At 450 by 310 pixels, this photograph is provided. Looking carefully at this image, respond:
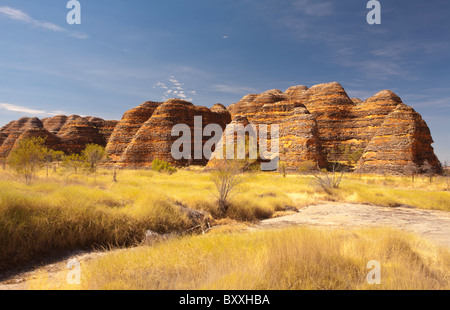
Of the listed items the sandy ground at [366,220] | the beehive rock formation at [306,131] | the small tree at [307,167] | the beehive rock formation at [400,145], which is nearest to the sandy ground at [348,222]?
the sandy ground at [366,220]

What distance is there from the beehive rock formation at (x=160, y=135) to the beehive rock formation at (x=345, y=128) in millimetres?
12962

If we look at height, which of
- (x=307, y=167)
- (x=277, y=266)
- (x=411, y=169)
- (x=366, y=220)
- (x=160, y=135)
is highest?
(x=160, y=135)

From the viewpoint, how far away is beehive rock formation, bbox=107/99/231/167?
50625 mm

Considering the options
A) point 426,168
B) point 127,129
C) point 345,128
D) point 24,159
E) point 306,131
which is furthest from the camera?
point 127,129

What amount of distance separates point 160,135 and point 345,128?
43.2 metres

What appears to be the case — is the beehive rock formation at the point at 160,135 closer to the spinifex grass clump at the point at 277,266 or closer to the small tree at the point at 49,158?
the small tree at the point at 49,158

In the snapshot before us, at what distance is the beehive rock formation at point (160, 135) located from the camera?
50.6 meters

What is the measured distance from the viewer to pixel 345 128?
184 ft

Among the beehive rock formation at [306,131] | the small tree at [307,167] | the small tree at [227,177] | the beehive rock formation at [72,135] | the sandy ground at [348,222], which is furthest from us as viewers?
the beehive rock formation at [72,135]

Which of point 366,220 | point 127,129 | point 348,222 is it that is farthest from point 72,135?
point 366,220

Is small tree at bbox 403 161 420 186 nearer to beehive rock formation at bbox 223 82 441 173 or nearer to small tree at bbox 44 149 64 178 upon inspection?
beehive rock formation at bbox 223 82 441 173

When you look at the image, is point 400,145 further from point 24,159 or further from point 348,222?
point 24,159

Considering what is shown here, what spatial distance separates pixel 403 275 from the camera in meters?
3.71
